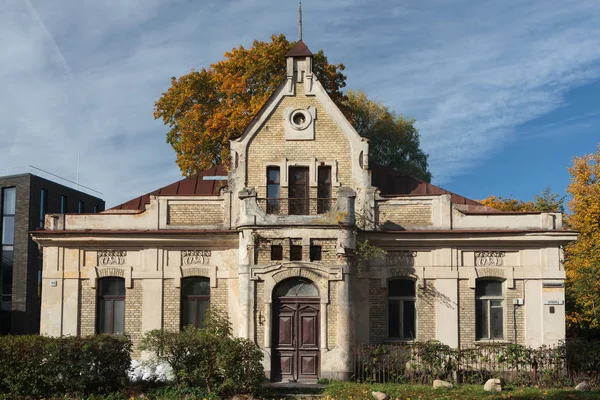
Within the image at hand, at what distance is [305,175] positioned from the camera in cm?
2052

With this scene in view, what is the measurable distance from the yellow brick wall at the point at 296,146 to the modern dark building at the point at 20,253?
83.5ft

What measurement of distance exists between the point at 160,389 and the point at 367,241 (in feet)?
22.3

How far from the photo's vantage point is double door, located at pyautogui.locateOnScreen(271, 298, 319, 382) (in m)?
18.3

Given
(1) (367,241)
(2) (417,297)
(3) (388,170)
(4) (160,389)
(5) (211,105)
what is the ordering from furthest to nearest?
(5) (211,105), (3) (388,170), (2) (417,297), (1) (367,241), (4) (160,389)

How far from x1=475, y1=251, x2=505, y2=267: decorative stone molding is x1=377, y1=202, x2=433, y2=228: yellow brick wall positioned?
175 centimetres

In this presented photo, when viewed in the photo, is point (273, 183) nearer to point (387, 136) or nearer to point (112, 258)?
point (112, 258)

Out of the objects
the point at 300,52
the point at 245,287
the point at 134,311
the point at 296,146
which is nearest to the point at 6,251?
the point at 134,311

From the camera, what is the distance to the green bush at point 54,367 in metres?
15.2

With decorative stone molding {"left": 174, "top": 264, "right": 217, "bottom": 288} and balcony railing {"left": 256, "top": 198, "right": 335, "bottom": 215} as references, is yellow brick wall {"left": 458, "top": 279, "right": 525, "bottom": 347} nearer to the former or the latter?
balcony railing {"left": 256, "top": 198, "right": 335, "bottom": 215}

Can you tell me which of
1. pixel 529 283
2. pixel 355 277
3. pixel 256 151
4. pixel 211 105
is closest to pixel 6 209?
Result: pixel 211 105

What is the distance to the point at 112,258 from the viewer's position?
20.6 meters

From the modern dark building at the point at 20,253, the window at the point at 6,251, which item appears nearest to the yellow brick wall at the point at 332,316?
the modern dark building at the point at 20,253

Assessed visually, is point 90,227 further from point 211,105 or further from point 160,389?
point 211,105

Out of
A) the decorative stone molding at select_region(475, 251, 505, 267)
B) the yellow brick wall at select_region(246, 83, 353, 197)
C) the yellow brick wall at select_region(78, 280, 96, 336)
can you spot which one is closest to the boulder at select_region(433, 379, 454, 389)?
the decorative stone molding at select_region(475, 251, 505, 267)
